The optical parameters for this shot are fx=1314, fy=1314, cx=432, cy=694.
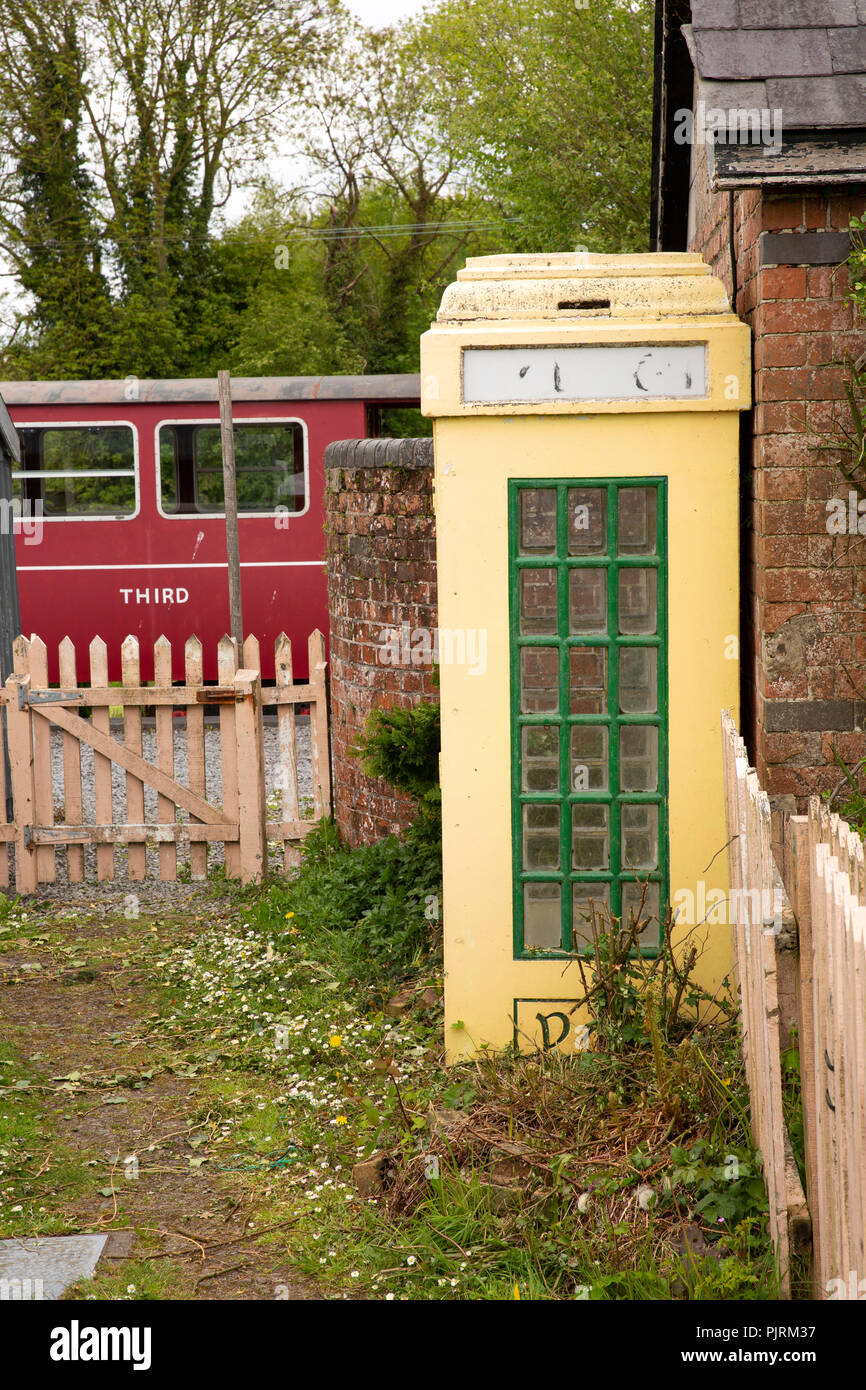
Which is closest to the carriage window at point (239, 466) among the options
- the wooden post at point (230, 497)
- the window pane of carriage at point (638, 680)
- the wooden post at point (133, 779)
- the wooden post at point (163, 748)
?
the wooden post at point (230, 497)

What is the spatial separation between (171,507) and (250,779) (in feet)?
22.4

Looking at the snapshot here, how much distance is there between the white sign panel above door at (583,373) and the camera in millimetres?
4508

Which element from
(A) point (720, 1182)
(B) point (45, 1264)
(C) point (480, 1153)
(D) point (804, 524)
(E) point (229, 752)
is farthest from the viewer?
(E) point (229, 752)

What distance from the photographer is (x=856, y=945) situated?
241cm

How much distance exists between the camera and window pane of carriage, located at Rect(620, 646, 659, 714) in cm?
470

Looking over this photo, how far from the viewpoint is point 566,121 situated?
22500mm

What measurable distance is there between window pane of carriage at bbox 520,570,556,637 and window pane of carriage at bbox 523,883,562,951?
93cm

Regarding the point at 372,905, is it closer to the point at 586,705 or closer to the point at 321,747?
the point at 321,747

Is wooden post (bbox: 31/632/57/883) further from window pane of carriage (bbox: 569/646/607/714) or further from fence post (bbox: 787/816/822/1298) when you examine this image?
fence post (bbox: 787/816/822/1298)

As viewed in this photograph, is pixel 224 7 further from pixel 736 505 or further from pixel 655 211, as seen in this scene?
pixel 736 505

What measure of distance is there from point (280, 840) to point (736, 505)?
417cm

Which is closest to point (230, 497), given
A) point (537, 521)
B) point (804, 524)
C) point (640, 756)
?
point (537, 521)

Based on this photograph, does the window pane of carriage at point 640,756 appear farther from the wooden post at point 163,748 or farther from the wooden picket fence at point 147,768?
the wooden post at point 163,748

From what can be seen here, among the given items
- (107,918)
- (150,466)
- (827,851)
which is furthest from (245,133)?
(827,851)
